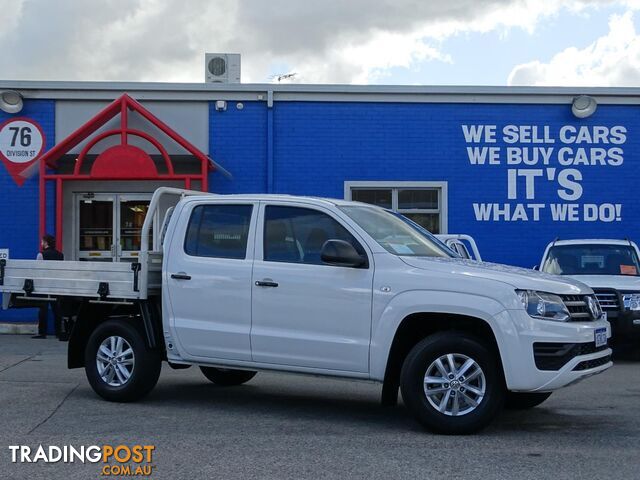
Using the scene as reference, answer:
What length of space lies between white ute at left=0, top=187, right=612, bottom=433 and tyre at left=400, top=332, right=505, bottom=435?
0.03ft

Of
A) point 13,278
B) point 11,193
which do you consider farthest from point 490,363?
point 11,193

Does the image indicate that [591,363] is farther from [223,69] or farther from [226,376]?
[223,69]

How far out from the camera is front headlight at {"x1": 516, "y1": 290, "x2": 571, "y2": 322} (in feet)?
22.2

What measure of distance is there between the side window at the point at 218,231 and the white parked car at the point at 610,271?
19.6 ft

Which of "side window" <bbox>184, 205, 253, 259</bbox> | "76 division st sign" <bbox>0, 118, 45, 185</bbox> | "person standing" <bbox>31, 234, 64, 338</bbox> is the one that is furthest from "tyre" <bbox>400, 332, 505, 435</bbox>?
"76 division st sign" <bbox>0, 118, 45, 185</bbox>

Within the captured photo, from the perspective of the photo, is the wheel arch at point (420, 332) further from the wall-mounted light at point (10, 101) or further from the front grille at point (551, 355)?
the wall-mounted light at point (10, 101)

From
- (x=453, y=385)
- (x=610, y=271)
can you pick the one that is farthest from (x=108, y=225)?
(x=453, y=385)

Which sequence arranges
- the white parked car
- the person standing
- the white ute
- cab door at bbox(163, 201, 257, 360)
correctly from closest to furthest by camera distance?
the white ute → cab door at bbox(163, 201, 257, 360) → the white parked car → the person standing

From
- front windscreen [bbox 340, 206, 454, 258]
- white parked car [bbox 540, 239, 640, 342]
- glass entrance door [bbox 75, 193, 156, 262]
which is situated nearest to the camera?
front windscreen [bbox 340, 206, 454, 258]

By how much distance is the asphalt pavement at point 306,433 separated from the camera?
5910 mm

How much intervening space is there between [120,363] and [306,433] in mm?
2315

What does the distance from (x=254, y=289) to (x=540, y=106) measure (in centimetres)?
1104

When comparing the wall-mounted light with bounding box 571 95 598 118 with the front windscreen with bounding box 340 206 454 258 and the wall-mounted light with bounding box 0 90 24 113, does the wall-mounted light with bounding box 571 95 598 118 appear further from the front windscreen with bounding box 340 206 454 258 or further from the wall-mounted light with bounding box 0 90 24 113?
the wall-mounted light with bounding box 0 90 24 113

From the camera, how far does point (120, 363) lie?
848 centimetres
